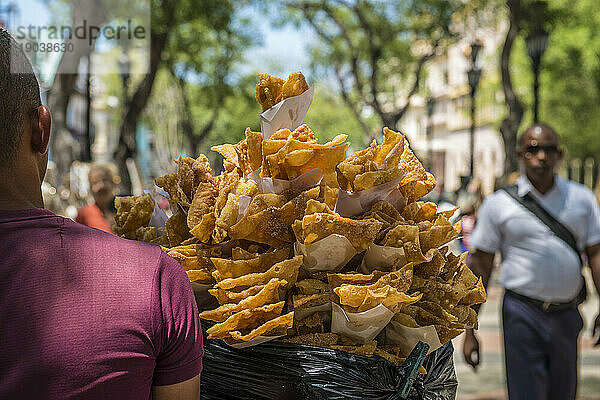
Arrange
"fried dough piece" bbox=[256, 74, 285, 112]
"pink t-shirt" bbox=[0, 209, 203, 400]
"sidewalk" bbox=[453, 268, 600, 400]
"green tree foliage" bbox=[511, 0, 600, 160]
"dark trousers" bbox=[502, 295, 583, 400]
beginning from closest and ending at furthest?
1. "pink t-shirt" bbox=[0, 209, 203, 400]
2. "fried dough piece" bbox=[256, 74, 285, 112]
3. "dark trousers" bbox=[502, 295, 583, 400]
4. "sidewalk" bbox=[453, 268, 600, 400]
5. "green tree foliage" bbox=[511, 0, 600, 160]

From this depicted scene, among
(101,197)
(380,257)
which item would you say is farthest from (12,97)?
(101,197)

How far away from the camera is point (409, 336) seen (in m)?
1.74

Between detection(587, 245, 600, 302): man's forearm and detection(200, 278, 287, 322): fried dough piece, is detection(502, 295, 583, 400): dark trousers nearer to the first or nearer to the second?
detection(587, 245, 600, 302): man's forearm

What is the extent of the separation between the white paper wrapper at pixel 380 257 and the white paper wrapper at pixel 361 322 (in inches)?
5.0

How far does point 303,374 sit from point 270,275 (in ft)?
0.78

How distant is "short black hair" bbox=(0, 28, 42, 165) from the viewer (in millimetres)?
1482

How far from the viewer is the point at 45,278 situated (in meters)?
1.45

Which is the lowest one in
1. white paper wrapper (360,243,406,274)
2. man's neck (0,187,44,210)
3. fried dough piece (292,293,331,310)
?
fried dough piece (292,293,331,310)

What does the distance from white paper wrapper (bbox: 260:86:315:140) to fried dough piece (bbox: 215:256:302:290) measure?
377mm

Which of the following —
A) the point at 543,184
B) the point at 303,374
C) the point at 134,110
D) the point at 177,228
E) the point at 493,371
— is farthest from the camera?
the point at 134,110

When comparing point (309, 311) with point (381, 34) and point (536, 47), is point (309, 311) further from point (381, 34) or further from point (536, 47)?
point (381, 34)

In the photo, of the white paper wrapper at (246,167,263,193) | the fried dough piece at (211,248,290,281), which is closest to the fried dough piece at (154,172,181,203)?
the white paper wrapper at (246,167,263,193)

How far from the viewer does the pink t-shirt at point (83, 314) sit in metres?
1.41

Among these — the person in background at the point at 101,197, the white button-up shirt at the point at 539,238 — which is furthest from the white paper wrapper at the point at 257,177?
the person in background at the point at 101,197
